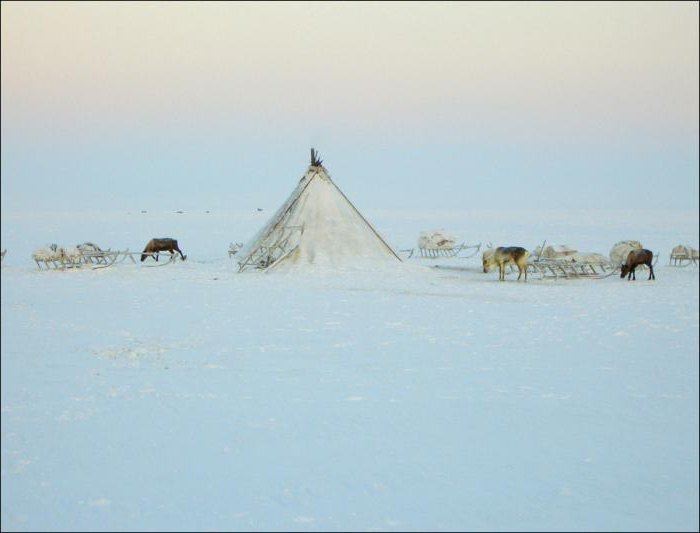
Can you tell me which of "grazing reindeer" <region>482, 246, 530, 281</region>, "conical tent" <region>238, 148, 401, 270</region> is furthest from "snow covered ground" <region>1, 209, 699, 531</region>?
"conical tent" <region>238, 148, 401, 270</region>

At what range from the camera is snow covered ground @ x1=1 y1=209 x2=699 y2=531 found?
5172 mm

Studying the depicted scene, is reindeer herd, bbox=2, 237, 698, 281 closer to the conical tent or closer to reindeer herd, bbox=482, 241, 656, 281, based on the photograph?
reindeer herd, bbox=482, 241, 656, 281

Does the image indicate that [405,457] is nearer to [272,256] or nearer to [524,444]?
[524,444]

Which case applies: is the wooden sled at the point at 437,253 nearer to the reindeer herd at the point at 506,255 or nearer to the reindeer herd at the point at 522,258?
the reindeer herd at the point at 506,255

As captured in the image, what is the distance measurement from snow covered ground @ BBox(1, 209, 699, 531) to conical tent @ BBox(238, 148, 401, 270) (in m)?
8.18

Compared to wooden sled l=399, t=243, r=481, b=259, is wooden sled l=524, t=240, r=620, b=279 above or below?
below

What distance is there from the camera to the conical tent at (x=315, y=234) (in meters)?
23.2

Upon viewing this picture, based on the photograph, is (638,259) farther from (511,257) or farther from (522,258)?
(511,257)

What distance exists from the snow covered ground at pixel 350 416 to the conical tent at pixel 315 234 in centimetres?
818

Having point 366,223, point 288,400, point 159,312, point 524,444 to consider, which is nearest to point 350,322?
point 159,312

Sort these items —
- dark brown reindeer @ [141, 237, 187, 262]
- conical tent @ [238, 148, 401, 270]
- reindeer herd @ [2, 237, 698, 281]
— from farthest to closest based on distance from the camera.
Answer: dark brown reindeer @ [141, 237, 187, 262]
conical tent @ [238, 148, 401, 270]
reindeer herd @ [2, 237, 698, 281]

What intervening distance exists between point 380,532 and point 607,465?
2300 mm

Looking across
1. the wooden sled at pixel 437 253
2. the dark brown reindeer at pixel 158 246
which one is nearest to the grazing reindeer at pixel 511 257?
the wooden sled at pixel 437 253

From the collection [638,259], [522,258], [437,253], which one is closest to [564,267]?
[638,259]
